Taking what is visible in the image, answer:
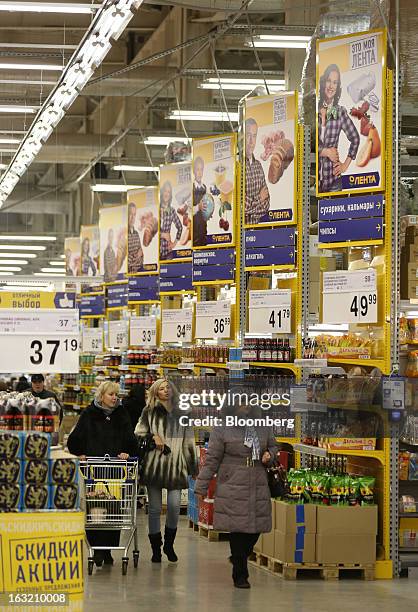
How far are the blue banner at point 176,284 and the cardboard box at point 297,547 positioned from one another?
590cm

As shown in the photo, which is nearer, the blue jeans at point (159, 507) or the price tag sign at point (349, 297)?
the price tag sign at point (349, 297)

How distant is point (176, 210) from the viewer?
1531 cm

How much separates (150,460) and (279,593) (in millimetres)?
1990

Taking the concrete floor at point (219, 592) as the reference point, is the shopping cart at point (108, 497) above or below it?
above

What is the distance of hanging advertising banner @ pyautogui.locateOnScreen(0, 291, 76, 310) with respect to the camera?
8.02m

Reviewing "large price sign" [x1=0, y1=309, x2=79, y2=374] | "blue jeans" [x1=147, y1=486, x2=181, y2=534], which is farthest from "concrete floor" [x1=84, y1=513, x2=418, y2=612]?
"large price sign" [x1=0, y1=309, x2=79, y2=374]

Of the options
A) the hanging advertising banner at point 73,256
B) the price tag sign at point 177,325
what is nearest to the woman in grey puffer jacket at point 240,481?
the price tag sign at point 177,325

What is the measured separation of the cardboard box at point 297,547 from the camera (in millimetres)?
9672

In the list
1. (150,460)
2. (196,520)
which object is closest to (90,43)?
(150,460)

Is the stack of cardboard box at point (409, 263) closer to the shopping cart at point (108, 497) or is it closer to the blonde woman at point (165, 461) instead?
the blonde woman at point (165, 461)

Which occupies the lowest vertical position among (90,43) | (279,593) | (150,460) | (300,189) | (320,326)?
(279,593)

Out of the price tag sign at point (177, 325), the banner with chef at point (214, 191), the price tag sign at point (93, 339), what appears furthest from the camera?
the price tag sign at point (93, 339)

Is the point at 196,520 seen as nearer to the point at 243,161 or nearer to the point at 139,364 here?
the point at 243,161

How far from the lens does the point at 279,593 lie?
361 inches
